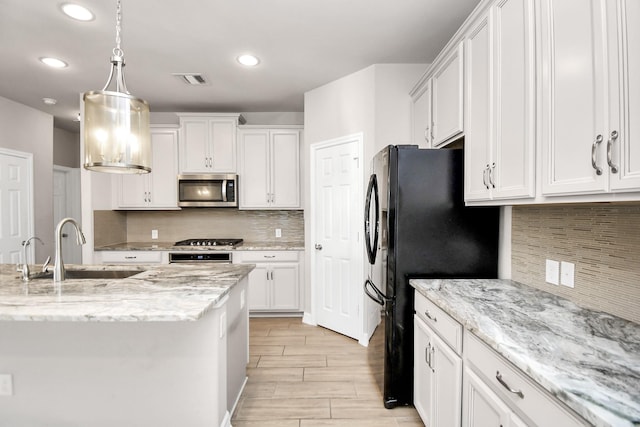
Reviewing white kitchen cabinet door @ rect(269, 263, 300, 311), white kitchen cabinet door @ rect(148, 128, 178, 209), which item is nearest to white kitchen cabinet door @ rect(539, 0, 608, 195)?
white kitchen cabinet door @ rect(269, 263, 300, 311)

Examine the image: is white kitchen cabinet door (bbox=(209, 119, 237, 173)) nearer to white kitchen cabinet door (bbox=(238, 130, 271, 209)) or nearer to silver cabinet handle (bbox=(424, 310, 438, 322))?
white kitchen cabinet door (bbox=(238, 130, 271, 209))

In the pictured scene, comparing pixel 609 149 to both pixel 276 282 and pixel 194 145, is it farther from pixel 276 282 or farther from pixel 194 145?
pixel 194 145

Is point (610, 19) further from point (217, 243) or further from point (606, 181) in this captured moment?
point (217, 243)

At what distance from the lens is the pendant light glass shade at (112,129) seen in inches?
61.7

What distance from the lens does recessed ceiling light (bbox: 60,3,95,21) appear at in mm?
2105

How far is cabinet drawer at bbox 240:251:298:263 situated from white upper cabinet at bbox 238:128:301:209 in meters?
0.65

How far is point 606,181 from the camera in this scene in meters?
1.02

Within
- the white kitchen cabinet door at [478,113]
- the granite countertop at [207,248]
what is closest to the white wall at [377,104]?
the white kitchen cabinet door at [478,113]

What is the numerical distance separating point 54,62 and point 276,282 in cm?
303

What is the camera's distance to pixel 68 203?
5262 millimetres

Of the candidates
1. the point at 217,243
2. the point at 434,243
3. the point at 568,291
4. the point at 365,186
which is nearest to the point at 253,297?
the point at 217,243

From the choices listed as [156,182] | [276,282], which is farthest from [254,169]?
[276,282]

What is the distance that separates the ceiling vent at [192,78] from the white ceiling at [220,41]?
81 millimetres

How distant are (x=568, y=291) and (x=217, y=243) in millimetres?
3458
